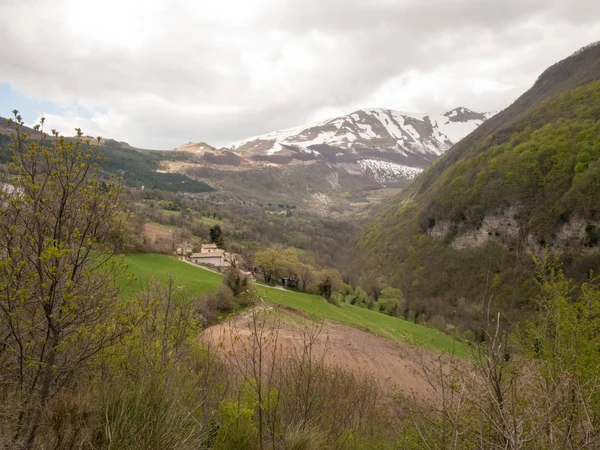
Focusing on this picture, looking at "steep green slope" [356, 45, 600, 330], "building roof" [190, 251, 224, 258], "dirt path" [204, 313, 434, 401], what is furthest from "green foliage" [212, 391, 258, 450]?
"building roof" [190, 251, 224, 258]

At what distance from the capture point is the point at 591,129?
66.6 meters

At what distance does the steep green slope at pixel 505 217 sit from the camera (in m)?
57.0

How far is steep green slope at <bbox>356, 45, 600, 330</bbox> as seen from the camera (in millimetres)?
57000

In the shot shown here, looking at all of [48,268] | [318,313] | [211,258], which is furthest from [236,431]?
[211,258]

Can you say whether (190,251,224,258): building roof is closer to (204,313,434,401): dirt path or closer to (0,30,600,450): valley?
(0,30,600,450): valley

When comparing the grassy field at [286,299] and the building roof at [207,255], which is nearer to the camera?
the grassy field at [286,299]

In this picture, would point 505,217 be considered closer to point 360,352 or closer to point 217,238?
point 360,352

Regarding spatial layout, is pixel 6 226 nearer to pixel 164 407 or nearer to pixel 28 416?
pixel 28 416

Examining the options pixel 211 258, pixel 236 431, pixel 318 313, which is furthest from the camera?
pixel 211 258

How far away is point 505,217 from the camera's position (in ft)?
231

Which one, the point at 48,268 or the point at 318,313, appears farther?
the point at 318,313

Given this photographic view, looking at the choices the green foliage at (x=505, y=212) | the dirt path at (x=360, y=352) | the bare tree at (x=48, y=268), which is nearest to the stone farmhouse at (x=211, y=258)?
the dirt path at (x=360, y=352)

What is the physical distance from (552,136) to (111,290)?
8807cm

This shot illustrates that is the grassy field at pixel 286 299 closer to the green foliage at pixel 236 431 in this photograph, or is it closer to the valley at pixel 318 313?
the valley at pixel 318 313
